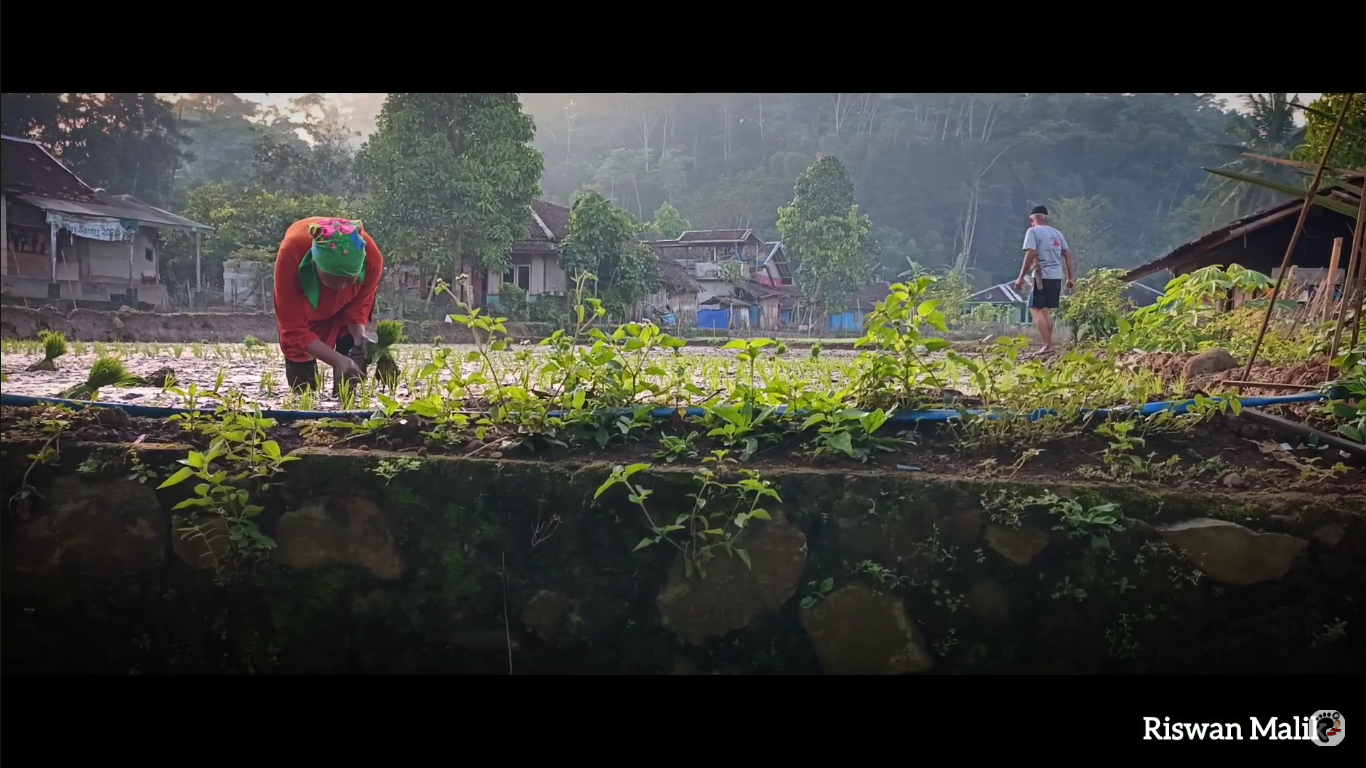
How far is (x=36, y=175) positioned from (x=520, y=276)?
148cm

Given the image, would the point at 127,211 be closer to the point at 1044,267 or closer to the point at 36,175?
the point at 36,175

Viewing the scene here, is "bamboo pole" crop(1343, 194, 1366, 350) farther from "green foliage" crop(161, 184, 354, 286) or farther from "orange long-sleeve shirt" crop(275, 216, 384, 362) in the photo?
"green foliage" crop(161, 184, 354, 286)

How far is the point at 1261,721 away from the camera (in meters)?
1.95

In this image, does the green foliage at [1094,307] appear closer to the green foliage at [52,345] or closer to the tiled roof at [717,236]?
the tiled roof at [717,236]

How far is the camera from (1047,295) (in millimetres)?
2512

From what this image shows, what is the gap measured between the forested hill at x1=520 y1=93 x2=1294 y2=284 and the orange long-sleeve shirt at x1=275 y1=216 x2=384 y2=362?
65 centimetres

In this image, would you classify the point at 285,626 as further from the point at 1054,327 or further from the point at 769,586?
the point at 1054,327

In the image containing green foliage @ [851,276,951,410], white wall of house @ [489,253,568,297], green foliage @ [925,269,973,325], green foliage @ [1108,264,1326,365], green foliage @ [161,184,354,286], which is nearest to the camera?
green foliage @ [851,276,951,410]

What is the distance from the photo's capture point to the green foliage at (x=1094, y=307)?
250 cm

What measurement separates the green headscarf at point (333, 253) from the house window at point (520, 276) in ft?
1.56

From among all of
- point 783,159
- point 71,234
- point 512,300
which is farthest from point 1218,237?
point 71,234

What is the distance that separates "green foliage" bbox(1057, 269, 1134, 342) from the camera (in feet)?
8.21

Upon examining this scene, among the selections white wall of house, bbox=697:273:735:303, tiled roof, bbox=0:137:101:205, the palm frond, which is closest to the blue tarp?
white wall of house, bbox=697:273:735:303
